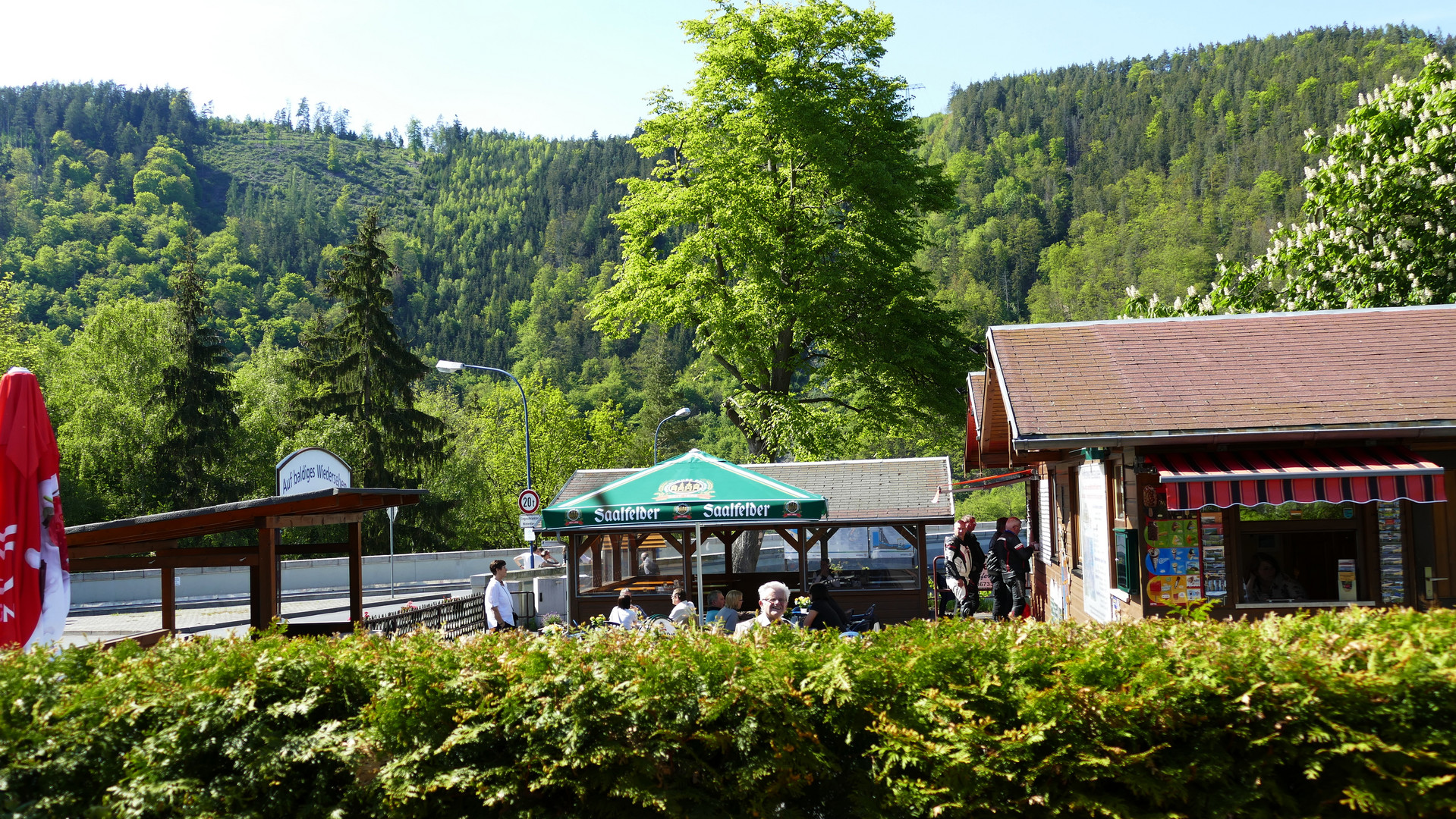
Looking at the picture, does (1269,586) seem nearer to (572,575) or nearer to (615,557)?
(572,575)

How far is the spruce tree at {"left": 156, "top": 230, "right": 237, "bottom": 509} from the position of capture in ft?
147

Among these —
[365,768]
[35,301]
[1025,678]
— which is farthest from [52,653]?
[35,301]

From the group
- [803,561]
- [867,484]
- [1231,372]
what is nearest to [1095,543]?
[1231,372]

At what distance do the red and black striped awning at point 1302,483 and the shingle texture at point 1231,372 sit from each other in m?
0.51

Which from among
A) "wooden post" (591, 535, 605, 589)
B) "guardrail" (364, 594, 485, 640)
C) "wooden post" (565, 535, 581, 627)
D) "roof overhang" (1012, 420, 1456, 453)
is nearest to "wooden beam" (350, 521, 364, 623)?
"guardrail" (364, 594, 485, 640)

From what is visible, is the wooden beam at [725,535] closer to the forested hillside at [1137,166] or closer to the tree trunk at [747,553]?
the tree trunk at [747,553]

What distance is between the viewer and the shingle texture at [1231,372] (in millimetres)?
9914

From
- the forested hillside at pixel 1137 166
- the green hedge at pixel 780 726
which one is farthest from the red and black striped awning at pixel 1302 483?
the forested hillside at pixel 1137 166

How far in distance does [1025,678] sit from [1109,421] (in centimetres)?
Result: 601

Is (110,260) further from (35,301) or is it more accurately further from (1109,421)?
(1109,421)

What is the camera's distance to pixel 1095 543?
481 inches

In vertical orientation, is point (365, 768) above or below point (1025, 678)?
below

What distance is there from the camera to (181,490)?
4478 cm

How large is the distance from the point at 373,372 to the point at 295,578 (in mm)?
11052
